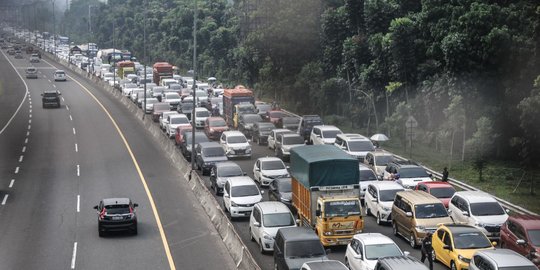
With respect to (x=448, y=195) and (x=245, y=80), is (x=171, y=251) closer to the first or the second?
(x=448, y=195)

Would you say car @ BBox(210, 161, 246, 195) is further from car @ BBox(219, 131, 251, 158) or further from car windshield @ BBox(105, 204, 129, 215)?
car @ BBox(219, 131, 251, 158)

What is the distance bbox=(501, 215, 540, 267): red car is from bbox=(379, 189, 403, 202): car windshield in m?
6.74

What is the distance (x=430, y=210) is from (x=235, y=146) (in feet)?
77.0

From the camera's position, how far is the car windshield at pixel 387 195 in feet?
118

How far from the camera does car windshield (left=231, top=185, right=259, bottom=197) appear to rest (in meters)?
37.7

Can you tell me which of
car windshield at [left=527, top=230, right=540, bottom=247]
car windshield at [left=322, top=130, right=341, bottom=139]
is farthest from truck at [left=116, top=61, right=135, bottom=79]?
car windshield at [left=527, top=230, right=540, bottom=247]

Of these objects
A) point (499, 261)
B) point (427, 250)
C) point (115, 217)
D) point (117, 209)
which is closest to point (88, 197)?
point (117, 209)

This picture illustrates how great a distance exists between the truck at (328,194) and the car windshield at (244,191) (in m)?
2.81

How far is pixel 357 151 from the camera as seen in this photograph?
4862 cm

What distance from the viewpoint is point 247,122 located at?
63.8 metres

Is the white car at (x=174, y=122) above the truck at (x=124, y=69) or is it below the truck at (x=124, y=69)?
below

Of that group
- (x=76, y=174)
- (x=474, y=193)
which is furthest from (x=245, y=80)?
(x=474, y=193)

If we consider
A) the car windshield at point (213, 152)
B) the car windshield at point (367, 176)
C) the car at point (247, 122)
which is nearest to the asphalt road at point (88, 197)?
the car windshield at point (213, 152)

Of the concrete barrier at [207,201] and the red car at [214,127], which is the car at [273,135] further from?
the concrete barrier at [207,201]
